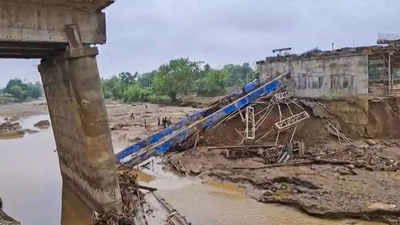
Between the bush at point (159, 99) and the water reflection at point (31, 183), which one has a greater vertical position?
the bush at point (159, 99)

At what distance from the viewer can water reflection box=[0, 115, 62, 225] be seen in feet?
39.4

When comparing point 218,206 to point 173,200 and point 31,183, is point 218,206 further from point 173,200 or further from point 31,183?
point 31,183

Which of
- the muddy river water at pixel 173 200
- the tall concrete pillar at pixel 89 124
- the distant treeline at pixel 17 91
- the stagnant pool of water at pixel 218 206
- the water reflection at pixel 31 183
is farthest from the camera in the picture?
the distant treeline at pixel 17 91

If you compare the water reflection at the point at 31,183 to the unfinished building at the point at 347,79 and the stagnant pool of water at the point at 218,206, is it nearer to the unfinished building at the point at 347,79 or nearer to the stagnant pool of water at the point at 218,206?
the stagnant pool of water at the point at 218,206

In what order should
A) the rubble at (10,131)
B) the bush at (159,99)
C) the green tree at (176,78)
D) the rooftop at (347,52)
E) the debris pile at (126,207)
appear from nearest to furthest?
the debris pile at (126,207) < the rooftop at (347,52) < the rubble at (10,131) < the green tree at (176,78) < the bush at (159,99)

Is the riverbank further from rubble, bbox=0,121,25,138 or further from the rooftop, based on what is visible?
rubble, bbox=0,121,25,138

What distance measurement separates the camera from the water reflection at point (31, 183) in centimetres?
1202

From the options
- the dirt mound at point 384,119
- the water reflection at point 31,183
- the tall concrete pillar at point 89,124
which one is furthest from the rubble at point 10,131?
the dirt mound at point 384,119

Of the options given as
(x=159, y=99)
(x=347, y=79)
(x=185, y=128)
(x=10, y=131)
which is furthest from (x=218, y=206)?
(x=159, y=99)

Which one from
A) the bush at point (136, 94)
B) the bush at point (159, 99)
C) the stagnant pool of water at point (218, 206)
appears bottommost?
the stagnant pool of water at point (218, 206)

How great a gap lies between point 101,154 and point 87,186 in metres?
1.64

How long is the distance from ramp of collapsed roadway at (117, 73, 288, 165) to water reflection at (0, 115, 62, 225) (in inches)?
144

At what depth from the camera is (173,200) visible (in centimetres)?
1307

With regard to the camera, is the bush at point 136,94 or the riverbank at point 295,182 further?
the bush at point 136,94
